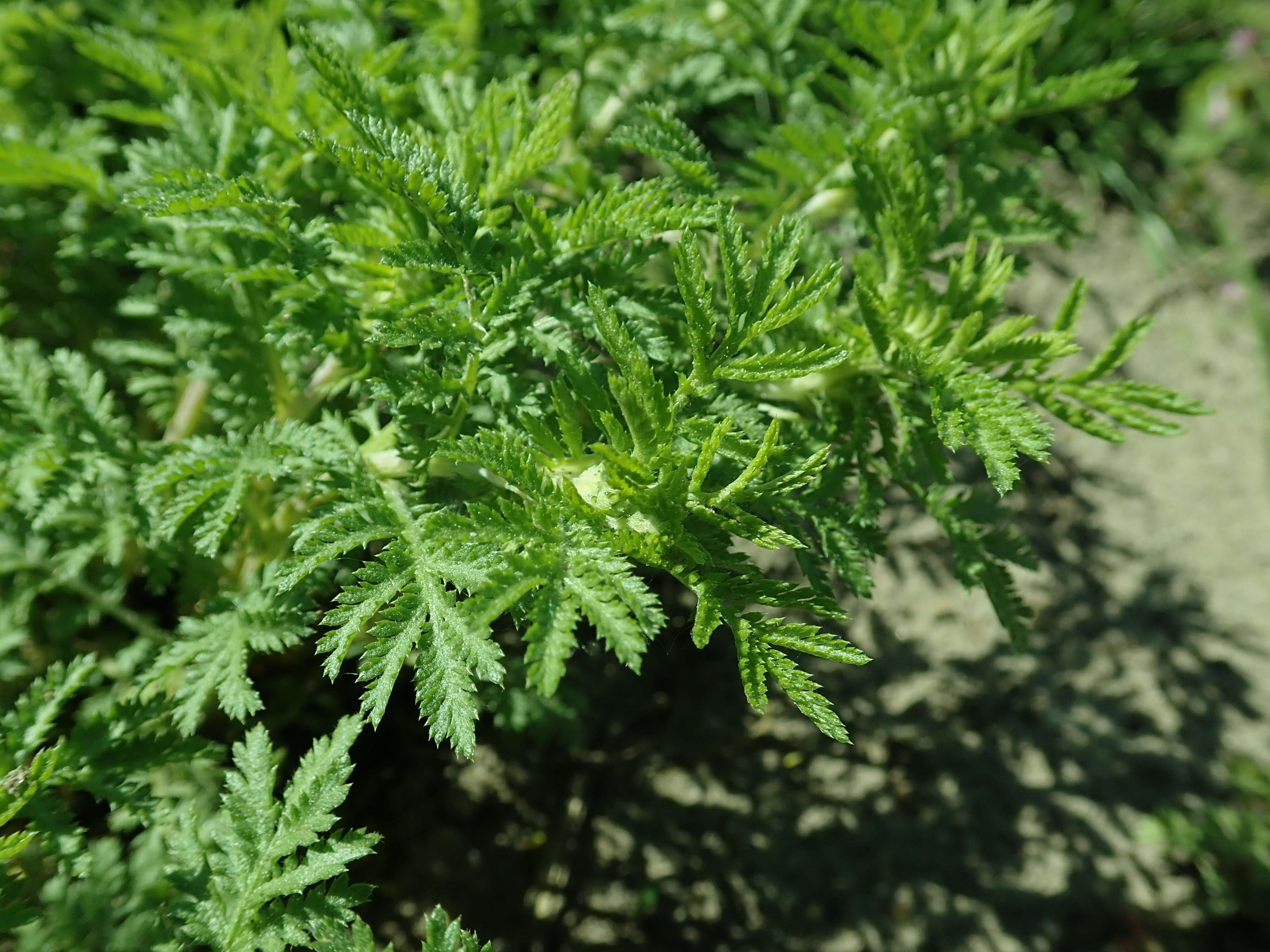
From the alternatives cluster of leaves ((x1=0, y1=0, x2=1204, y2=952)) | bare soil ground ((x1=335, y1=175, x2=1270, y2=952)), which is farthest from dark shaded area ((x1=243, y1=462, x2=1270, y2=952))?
cluster of leaves ((x1=0, y1=0, x2=1204, y2=952))

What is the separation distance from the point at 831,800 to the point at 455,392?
179 centimetres

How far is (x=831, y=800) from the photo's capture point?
246cm

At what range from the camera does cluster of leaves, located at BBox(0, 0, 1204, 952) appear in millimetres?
1149

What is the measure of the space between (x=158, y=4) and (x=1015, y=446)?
7.04 ft

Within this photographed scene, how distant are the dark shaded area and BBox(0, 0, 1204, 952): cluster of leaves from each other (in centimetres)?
60

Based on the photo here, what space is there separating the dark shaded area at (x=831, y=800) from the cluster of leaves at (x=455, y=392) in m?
0.60

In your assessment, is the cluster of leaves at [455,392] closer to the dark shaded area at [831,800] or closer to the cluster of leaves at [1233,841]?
the dark shaded area at [831,800]

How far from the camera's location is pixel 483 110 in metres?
1.39

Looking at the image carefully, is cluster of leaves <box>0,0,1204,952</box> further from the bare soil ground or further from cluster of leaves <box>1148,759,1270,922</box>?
cluster of leaves <box>1148,759,1270,922</box>

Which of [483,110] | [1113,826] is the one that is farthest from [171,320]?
[1113,826]

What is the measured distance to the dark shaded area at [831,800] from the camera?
224 cm

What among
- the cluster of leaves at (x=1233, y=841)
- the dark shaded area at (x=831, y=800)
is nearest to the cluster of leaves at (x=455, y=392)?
the dark shaded area at (x=831, y=800)

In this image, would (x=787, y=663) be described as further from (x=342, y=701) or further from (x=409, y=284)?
(x=342, y=701)

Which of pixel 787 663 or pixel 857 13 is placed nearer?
pixel 787 663
